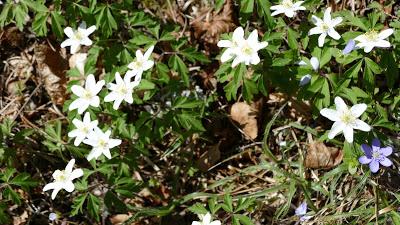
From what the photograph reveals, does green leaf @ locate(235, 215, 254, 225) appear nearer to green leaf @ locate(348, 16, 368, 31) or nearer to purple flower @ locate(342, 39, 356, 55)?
purple flower @ locate(342, 39, 356, 55)

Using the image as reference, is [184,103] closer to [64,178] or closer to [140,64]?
[140,64]

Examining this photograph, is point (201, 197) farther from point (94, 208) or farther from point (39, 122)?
Answer: point (39, 122)

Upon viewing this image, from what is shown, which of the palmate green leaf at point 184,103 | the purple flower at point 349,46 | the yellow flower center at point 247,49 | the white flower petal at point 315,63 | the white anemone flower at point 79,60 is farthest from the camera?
the white anemone flower at point 79,60

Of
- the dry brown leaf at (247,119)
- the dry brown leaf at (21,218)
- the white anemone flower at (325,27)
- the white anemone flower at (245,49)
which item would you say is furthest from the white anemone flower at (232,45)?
the dry brown leaf at (21,218)

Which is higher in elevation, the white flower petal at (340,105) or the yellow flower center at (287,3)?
the yellow flower center at (287,3)

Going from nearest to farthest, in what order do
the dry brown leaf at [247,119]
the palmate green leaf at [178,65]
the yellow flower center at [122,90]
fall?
1. the yellow flower center at [122,90]
2. the palmate green leaf at [178,65]
3. the dry brown leaf at [247,119]

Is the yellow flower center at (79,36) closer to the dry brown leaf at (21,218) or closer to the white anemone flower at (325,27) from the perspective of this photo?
the dry brown leaf at (21,218)

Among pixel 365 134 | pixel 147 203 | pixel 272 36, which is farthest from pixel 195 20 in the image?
pixel 365 134

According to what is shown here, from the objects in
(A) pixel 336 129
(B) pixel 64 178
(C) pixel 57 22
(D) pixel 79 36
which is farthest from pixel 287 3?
(B) pixel 64 178
